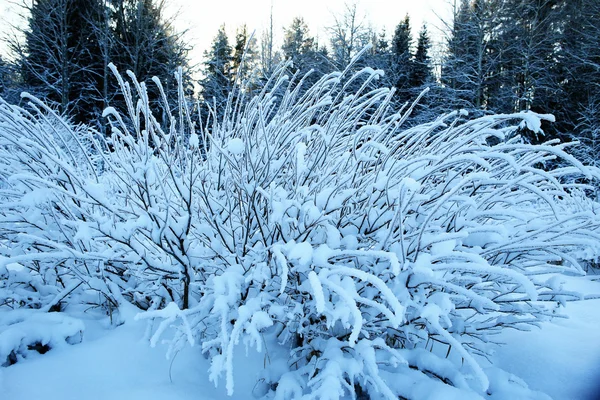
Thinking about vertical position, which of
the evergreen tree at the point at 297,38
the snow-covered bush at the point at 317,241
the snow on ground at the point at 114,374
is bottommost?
the snow on ground at the point at 114,374

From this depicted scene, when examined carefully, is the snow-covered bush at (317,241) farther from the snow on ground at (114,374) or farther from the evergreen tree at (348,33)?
the evergreen tree at (348,33)

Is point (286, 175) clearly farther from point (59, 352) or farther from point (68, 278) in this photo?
point (68, 278)

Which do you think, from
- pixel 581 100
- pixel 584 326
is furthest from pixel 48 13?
pixel 581 100

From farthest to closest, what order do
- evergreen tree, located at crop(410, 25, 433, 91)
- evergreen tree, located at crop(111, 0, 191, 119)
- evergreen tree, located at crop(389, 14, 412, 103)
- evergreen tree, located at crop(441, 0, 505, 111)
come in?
evergreen tree, located at crop(410, 25, 433, 91) → evergreen tree, located at crop(389, 14, 412, 103) → evergreen tree, located at crop(111, 0, 191, 119) → evergreen tree, located at crop(441, 0, 505, 111)

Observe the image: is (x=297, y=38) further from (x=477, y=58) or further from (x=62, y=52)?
(x=62, y=52)

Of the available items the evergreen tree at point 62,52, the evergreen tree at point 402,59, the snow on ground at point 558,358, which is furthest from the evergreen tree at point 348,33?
the snow on ground at point 558,358

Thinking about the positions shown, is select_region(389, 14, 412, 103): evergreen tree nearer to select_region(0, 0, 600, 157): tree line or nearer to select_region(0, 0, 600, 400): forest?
Result: select_region(0, 0, 600, 157): tree line

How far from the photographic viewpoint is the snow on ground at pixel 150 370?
1385 millimetres

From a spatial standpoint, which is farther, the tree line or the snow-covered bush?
the tree line

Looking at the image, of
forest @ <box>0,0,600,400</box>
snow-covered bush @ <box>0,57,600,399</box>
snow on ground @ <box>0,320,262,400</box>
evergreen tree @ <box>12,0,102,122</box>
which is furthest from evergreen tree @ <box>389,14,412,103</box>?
snow on ground @ <box>0,320,262,400</box>

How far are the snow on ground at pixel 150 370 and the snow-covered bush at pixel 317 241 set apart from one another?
9 centimetres

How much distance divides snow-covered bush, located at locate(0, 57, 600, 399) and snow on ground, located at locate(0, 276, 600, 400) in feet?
0.30

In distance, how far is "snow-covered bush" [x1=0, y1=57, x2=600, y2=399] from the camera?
1324mm

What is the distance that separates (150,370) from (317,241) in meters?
0.86
